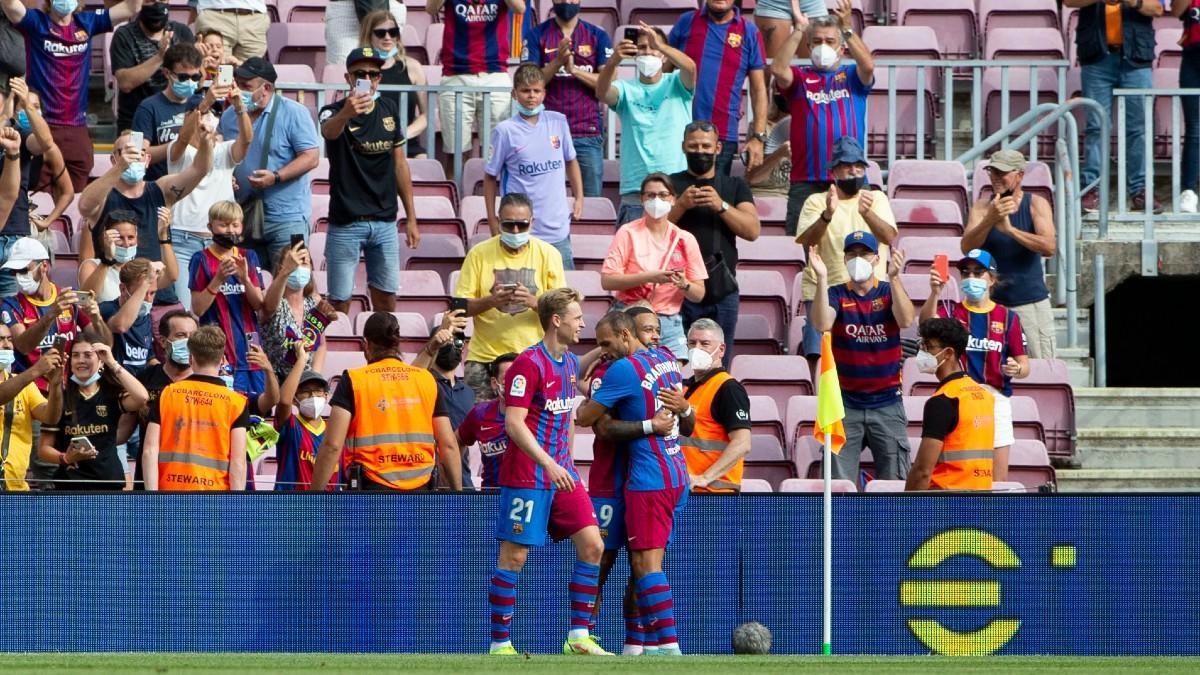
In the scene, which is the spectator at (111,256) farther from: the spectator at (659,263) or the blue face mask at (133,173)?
the spectator at (659,263)

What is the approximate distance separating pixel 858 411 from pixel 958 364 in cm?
82

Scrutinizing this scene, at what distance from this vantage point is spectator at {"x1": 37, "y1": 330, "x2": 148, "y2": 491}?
12.1 m

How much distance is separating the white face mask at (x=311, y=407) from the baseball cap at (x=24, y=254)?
214cm

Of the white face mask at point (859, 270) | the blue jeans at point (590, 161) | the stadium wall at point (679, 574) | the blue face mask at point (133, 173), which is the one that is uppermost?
the blue jeans at point (590, 161)

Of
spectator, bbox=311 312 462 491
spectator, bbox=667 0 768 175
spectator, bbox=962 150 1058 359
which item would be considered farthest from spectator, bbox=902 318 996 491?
spectator, bbox=667 0 768 175

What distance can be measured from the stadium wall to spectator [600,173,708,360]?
2109 mm

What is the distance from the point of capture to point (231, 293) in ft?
43.7

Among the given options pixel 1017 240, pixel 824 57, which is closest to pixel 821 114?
pixel 824 57

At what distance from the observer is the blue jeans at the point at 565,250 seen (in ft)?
48.3

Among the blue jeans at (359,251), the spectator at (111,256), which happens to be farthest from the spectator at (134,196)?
the blue jeans at (359,251)

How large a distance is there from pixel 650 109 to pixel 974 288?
289 centimetres

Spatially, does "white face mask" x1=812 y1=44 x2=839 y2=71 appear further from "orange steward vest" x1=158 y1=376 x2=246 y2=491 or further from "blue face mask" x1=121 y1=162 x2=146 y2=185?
"orange steward vest" x1=158 y1=376 x2=246 y2=491

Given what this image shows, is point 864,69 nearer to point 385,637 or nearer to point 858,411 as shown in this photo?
point 858,411

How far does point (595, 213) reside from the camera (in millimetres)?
15664
